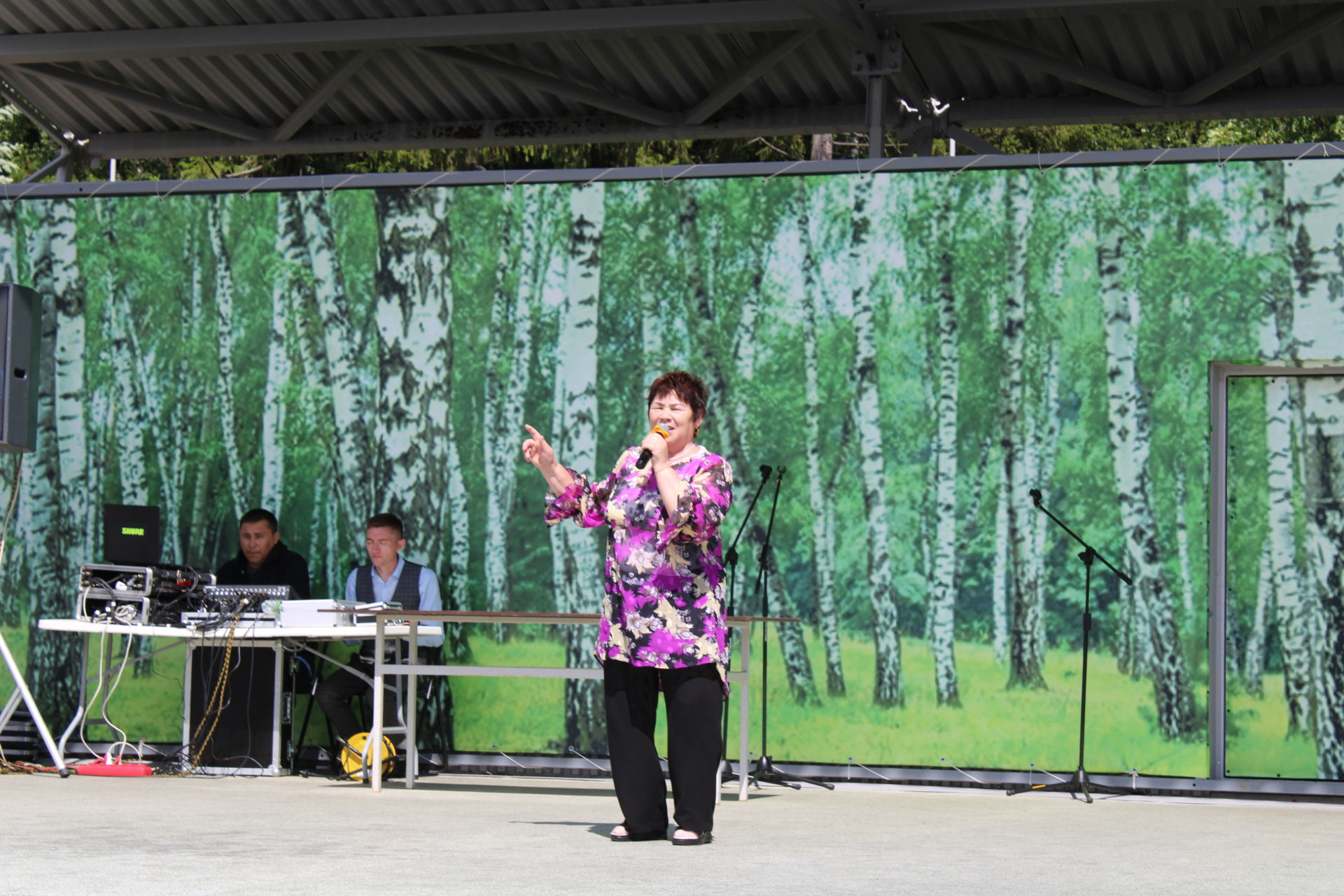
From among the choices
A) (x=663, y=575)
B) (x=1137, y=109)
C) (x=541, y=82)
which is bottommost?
(x=663, y=575)

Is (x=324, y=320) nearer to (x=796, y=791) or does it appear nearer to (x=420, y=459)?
(x=420, y=459)

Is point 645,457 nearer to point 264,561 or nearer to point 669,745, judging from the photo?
point 669,745

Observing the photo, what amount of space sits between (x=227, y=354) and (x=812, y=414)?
272cm

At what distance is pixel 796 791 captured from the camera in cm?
706

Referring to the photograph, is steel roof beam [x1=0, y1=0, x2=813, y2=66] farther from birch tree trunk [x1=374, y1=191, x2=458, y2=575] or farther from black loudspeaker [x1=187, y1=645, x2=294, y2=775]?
black loudspeaker [x1=187, y1=645, x2=294, y2=775]

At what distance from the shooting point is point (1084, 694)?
6.89m

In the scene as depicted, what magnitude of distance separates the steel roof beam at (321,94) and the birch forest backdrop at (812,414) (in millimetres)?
1843

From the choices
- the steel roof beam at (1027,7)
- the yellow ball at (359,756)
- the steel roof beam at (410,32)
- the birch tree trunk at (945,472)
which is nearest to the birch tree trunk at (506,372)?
the yellow ball at (359,756)

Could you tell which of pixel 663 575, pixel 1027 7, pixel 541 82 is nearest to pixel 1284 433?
pixel 1027 7

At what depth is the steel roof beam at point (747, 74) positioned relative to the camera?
8.92 m

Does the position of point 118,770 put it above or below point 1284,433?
below

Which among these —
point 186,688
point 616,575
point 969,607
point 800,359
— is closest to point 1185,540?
point 969,607

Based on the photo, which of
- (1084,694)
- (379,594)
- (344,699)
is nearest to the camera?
(1084,694)

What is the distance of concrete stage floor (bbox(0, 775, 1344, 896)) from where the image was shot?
13.4 ft
